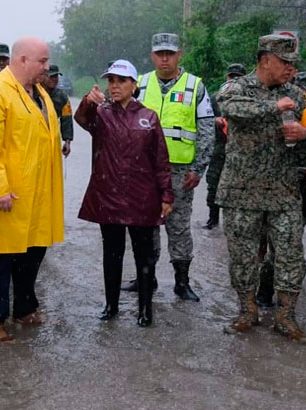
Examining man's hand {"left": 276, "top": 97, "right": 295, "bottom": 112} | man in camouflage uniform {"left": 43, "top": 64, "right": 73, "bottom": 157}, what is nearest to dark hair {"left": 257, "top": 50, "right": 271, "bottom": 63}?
man's hand {"left": 276, "top": 97, "right": 295, "bottom": 112}

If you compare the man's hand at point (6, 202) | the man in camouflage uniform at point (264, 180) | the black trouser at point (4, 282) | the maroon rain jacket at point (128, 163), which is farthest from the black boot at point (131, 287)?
the man's hand at point (6, 202)

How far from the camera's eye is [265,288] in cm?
575

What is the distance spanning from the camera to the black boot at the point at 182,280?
595 centimetres

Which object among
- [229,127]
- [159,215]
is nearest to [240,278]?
[159,215]

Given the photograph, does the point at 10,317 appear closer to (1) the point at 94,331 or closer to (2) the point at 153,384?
(1) the point at 94,331

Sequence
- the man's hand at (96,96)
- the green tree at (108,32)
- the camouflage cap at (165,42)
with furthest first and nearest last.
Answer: the green tree at (108,32), the camouflage cap at (165,42), the man's hand at (96,96)

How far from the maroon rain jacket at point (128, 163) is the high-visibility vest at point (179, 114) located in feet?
1.64

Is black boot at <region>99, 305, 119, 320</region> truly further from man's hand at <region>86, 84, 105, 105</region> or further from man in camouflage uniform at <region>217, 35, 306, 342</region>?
man's hand at <region>86, 84, 105, 105</region>

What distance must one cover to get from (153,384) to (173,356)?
1.52 feet

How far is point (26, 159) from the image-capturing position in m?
4.77

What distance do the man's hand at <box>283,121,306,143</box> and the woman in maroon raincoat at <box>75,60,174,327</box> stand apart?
2.88ft

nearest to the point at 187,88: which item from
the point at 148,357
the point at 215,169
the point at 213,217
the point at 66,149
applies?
the point at 148,357

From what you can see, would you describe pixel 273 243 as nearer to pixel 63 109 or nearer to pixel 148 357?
pixel 148 357

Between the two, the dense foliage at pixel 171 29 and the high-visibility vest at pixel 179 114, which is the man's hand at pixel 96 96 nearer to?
the high-visibility vest at pixel 179 114
